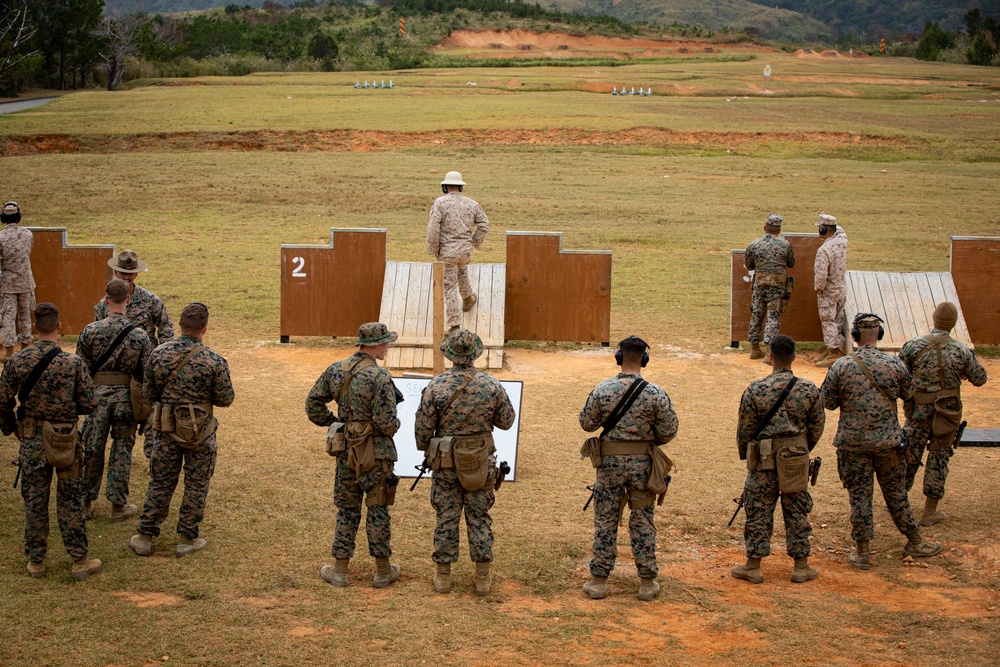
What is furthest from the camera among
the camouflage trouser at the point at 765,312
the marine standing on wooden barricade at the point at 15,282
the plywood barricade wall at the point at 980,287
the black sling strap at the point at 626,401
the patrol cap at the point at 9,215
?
the plywood barricade wall at the point at 980,287

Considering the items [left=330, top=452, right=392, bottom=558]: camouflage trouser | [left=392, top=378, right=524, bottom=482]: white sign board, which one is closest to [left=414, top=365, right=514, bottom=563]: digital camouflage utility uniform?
[left=330, top=452, right=392, bottom=558]: camouflage trouser

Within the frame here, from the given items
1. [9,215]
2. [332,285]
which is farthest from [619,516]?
[9,215]

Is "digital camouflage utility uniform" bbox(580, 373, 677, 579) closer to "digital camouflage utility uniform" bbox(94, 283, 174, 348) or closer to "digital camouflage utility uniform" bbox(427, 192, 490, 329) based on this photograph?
"digital camouflage utility uniform" bbox(94, 283, 174, 348)

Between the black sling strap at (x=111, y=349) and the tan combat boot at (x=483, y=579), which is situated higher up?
the black sling strap at (x=111, y=349)

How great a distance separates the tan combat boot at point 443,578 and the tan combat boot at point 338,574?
0.71 m

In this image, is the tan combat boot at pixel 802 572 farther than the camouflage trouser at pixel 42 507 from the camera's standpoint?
Yes

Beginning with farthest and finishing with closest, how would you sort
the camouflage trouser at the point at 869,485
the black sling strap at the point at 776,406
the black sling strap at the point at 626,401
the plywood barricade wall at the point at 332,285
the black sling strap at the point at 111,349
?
1. the plywood barricade wall at the point at 332,285
2. the black sling strap at the point at 111,349
3. the camouflage trouser at the point at 869,485
4. the black sling strap at the point at 776,406
5. the black sling strap at the point at 626,401

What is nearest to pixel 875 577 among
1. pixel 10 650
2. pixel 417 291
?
pixel 10 650

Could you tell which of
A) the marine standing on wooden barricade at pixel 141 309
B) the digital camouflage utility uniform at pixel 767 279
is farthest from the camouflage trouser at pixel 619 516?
the digital camouflage utility uniform at pixel 767 279

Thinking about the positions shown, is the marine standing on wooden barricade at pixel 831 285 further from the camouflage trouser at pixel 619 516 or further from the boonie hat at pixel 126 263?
the boonie hat at pixel 126 263

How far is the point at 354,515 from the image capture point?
8391 millimetres

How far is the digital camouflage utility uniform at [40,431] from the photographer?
8336mm

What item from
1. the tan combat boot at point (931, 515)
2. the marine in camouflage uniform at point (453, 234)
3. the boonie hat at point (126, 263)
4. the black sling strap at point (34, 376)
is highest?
the marine in camouflage uniform at point (453, 234)

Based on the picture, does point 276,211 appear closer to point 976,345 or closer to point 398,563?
point 976,345
